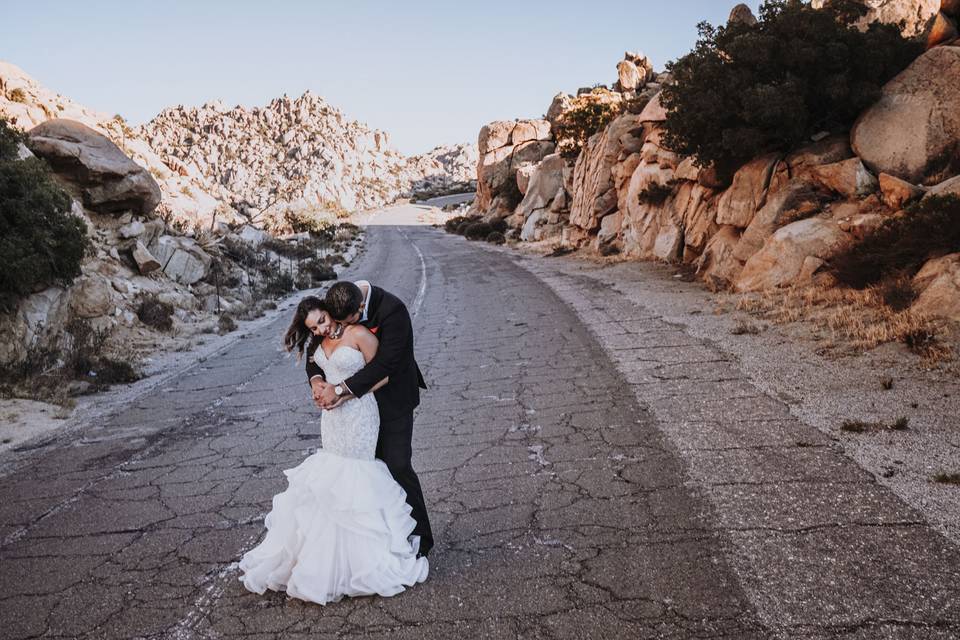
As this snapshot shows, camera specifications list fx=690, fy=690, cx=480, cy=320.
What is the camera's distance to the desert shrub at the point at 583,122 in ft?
121

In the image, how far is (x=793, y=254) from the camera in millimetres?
14219

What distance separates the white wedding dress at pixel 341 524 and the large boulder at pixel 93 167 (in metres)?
17.6

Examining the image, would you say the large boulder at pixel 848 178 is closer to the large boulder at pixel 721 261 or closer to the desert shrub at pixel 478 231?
the large boulder at pixel 721 261

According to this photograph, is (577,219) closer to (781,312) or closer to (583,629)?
(781,312)

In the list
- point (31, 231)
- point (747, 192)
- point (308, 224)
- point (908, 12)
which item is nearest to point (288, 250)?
point (308, 224)

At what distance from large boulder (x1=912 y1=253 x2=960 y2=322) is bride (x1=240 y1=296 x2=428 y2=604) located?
8647 mm

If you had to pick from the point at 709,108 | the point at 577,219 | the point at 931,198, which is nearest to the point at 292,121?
the point at 577,219

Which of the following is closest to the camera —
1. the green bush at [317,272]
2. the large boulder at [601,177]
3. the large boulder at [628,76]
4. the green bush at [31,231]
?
the green bush at [31,231]

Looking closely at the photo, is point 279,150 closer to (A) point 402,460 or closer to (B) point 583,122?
(B) point 583,122

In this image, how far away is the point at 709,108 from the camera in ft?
57.6

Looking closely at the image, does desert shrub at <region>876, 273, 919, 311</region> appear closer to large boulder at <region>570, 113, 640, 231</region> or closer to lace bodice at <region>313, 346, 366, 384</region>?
lace bodice at <region>313, 346, 366, 384</region>

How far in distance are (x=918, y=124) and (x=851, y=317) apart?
6782 mm

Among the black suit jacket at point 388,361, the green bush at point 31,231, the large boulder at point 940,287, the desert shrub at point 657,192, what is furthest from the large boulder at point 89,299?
the desert shrub at point 657,192

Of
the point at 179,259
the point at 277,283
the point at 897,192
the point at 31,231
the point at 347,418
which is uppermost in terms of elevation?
the point at 31,231
